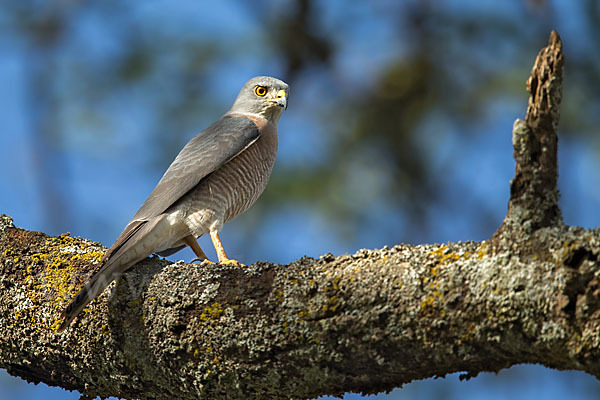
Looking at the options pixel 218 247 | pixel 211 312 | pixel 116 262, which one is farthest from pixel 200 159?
pixel 211 312

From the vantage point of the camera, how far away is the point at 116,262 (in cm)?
343

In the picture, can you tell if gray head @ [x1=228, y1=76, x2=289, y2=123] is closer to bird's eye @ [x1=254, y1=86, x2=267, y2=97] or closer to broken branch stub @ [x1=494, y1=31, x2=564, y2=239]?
bird's eye @ [x1=254, y1=86, x2=267, y2=97]

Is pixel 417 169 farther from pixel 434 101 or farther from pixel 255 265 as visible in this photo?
pixel 255 265

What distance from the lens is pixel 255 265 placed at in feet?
9.86

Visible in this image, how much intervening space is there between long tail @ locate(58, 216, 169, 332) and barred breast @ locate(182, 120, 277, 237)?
1.89ft

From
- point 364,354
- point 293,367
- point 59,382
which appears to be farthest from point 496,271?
point 59,382

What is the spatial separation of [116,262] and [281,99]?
9.58 feet

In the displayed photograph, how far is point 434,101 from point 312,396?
4.60 meters

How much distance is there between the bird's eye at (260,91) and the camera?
6.12 metres

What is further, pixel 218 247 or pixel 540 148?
pixel 218 247

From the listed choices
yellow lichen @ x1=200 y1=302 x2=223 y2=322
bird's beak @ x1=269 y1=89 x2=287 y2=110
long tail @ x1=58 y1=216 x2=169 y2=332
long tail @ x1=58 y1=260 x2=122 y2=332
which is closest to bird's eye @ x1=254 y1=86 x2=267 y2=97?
bird's beak @ x1=269 y1=89 x2=287 y2=110

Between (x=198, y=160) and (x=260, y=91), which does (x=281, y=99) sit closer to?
(x=260, y=91)

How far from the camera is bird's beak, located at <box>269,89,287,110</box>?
593 cm

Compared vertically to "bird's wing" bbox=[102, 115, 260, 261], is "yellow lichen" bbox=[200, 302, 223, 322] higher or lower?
lower
